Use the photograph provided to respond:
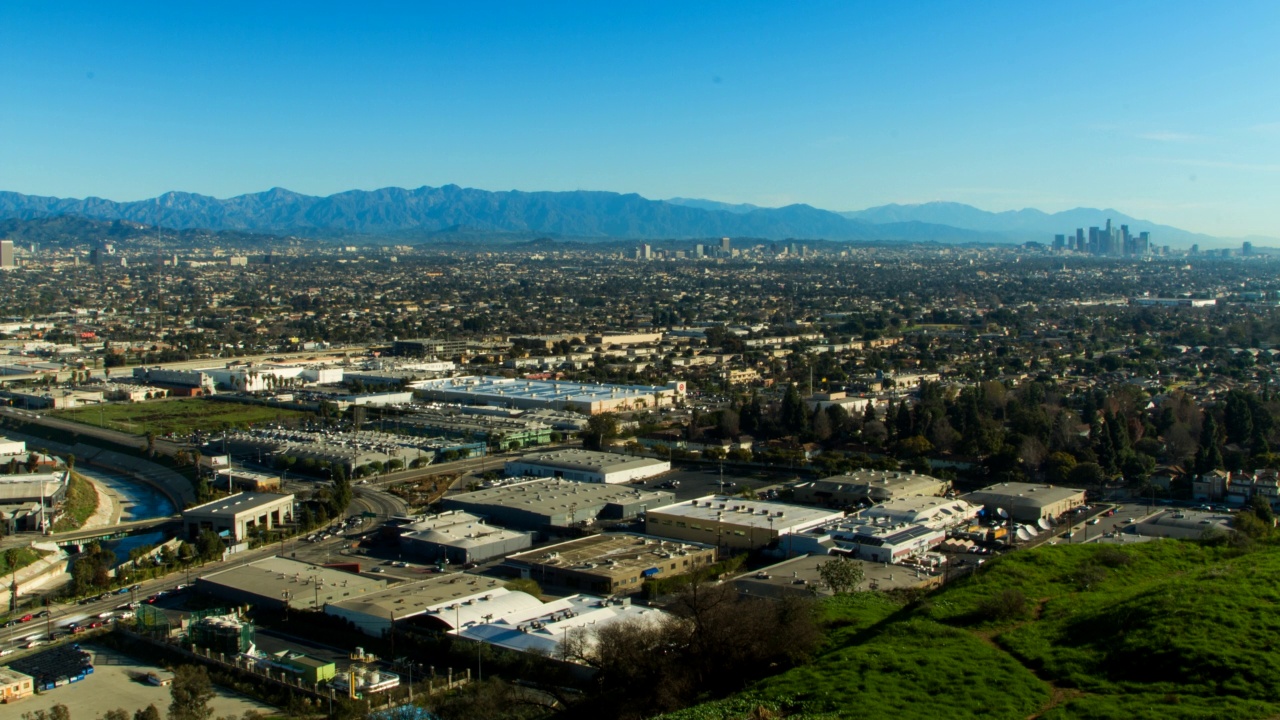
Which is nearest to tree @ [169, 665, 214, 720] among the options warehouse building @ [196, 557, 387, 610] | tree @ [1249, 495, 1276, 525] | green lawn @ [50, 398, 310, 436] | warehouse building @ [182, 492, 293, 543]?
warehouse building @ [196, 557, 387, 610]


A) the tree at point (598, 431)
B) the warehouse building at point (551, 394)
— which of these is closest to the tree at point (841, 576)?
the tree at point (598, 431)

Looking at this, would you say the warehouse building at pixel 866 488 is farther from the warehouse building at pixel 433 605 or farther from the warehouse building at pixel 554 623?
the warehouse building at pixel 433 605

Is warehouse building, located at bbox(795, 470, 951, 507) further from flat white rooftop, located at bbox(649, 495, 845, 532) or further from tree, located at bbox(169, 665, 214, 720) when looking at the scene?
tree, located at bbox(169, 665, 214, 720)

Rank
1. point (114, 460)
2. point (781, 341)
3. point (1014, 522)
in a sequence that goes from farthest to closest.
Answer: point (781, 341) < point (114, 460) < point (1014, 522)

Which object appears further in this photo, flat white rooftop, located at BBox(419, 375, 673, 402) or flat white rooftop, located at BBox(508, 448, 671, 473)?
flat white rooftop, located at BBox(419, 375, 673, 402)

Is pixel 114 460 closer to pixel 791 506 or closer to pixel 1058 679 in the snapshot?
pixel 791 506

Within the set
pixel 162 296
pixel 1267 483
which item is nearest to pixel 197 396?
pixel 1267 483

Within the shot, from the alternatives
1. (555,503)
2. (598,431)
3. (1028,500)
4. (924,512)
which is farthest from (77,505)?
(1028,500)

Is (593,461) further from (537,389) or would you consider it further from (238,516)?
(537,389)
